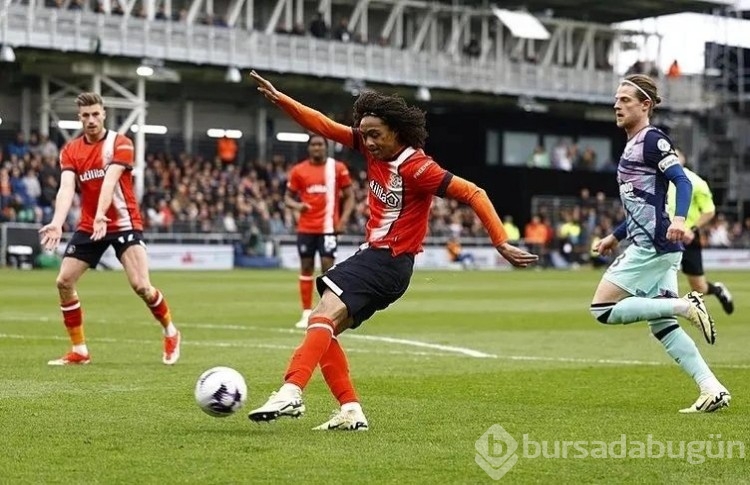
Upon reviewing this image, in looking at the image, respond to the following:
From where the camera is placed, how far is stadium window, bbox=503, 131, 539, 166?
225ft

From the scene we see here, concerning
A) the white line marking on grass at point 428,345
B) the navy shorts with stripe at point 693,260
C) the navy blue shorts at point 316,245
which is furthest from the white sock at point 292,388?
the navy shorts with stripe at point 693,260

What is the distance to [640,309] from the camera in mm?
10547

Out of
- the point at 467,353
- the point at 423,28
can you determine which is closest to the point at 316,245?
the point at 467,353

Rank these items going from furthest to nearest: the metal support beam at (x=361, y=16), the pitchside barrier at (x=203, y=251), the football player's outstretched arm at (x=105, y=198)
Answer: the metal support beam at (x=361, y=16) < the pitchside barrier at (x=203, y=251) < the football player's outstretched arm at (x=105, y=198)

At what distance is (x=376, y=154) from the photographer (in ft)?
30.3

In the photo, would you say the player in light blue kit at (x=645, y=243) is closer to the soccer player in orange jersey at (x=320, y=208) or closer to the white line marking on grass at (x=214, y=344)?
the white line marking on grass at (x=214, y=344)

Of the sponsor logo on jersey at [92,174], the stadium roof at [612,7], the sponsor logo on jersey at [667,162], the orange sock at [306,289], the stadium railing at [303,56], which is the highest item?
the stadium roof at [612,7]

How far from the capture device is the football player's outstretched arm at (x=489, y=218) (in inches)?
348

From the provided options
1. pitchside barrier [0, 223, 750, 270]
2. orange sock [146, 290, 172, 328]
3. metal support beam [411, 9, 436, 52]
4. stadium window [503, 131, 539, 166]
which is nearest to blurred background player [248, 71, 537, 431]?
orange sock [146, 290, 172, 328]

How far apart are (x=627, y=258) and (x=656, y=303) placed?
47cm

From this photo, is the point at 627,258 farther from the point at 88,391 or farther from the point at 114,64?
the point at 114,64

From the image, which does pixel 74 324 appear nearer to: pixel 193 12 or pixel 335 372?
pixel 335 372

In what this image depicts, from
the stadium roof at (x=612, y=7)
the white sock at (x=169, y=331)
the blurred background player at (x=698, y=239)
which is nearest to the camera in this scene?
the white sock at (x=169, y=331)

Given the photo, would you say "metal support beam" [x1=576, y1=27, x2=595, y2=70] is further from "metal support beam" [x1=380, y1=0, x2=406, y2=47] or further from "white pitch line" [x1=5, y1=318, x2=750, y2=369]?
"white pitch line" [x1=5, y1=318, x2=750, y2=369]
